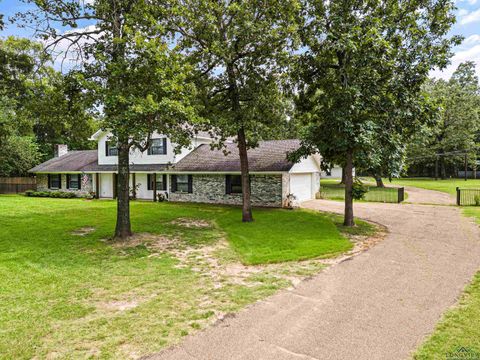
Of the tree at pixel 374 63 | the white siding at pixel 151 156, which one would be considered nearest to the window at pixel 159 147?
the white siding at pixel 151 156

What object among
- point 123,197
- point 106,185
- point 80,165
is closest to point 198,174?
point 106,185

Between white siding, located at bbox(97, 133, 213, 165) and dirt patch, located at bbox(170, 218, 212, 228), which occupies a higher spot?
white siding, located at bbox(97, 133, 213, 165)

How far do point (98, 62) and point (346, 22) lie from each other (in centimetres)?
1007

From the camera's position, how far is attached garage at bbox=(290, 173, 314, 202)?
21.8 m

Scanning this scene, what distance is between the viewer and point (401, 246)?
1130 centimetres

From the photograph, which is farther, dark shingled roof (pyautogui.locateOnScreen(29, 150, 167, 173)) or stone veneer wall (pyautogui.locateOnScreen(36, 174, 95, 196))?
stone veneer wall (pyautogui.locateOnScreen(36, 174, 95, 196))

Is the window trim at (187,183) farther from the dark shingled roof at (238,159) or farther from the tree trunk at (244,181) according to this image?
the tree trunk at (244,181)

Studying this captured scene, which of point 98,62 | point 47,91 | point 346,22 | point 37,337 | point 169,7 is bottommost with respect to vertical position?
point 37,337

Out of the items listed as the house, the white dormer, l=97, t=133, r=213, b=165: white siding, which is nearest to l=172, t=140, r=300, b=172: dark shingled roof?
the house

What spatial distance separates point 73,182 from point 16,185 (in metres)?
7.55

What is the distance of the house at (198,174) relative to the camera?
2098cm

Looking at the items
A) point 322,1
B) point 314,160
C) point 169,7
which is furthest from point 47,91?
point 314,160

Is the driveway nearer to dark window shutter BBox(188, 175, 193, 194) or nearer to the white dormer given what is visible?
dark window shutter BBox(188, 175, 193, 194)

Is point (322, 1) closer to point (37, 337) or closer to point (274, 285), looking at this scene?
point (274, 285)
